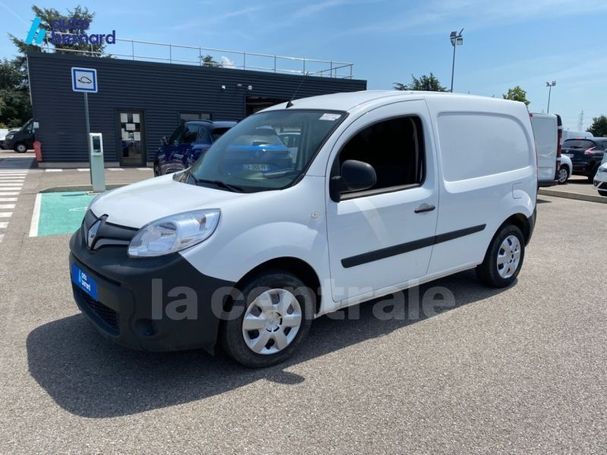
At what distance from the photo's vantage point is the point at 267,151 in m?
3.68

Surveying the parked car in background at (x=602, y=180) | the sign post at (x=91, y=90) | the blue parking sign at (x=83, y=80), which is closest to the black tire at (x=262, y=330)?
the sign post at (x=91, y=90)

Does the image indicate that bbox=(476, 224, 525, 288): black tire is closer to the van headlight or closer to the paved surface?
the paved surface

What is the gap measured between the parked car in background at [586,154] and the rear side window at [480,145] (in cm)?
1497

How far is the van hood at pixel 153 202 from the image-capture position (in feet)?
9.89

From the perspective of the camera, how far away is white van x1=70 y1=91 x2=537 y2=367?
9.41 feet

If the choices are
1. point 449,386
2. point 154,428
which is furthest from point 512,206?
point 154,428

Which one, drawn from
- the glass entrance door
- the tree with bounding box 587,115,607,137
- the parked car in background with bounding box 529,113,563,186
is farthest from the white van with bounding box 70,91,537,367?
the tree with bounding box 587,115,607,137

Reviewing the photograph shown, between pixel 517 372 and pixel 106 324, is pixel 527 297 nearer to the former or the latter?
pixel 517 372

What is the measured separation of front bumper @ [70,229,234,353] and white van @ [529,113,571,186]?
411 inches

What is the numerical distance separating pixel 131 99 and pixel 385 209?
1895 cm

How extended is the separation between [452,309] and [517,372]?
119 centimetres

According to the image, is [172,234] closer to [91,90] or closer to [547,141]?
Answer: [91,90]

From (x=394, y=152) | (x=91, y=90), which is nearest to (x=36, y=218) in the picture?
(x=91, y=90)

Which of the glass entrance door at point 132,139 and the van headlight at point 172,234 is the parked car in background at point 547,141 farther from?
the glass entrance door at point 132,139
